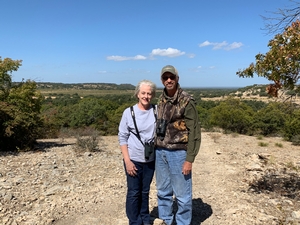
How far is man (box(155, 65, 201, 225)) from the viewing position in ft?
9.96

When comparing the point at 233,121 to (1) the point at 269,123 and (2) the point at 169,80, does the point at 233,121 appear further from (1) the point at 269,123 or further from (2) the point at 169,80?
(2) the point at 169,80

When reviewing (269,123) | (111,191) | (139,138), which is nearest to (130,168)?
(139,138)

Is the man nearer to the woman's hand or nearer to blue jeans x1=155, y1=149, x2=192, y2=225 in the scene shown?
blue jeans x1=155, y1=149, x2=192, y2=225

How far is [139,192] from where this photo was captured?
11.1 ft

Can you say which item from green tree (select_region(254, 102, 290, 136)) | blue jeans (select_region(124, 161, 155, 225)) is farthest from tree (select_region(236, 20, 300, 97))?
green tree (select_region(254, 102, 290, 136))

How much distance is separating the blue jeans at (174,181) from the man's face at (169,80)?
749 mm

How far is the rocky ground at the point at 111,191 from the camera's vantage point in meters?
4.23

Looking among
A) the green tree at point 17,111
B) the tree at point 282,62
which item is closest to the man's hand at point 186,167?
the tree at point 282,62

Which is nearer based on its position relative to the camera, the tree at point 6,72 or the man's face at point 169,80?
the man's face at point 169,80

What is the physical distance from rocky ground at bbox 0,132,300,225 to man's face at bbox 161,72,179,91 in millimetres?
1843

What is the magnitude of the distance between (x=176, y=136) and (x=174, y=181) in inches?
22.6

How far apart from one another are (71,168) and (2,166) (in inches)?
74.4

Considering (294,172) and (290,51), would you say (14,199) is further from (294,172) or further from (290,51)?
(294,172)

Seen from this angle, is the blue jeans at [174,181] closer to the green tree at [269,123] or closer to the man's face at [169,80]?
the man's face at [169,80]
